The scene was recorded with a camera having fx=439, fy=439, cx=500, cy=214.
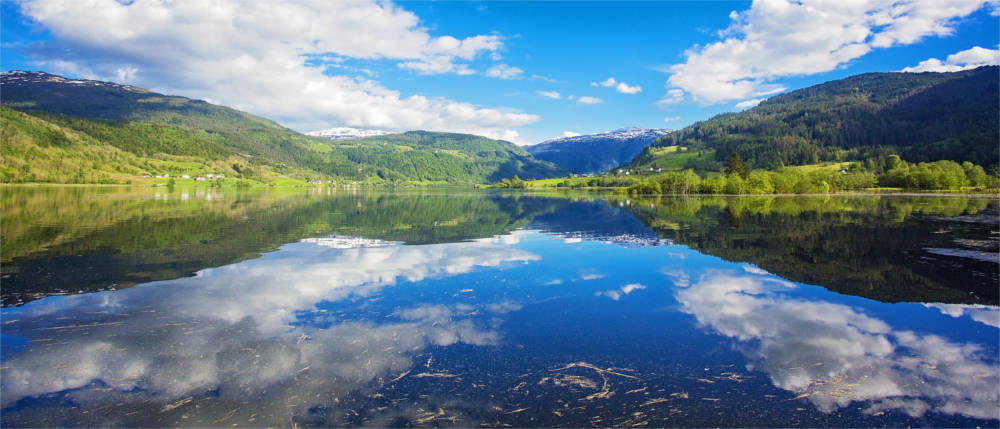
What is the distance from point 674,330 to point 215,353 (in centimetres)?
1039

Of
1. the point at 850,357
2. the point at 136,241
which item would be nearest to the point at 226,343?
the point at 850,357

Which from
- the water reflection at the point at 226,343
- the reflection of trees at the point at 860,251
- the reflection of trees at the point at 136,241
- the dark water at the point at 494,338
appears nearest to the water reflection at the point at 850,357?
the dark water at the point at 494,338

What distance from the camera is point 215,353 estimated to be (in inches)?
358

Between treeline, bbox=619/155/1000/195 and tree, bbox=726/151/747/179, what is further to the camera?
tree, bbox=726/151/747/179

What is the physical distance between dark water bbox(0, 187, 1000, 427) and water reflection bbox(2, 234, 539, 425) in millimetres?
57

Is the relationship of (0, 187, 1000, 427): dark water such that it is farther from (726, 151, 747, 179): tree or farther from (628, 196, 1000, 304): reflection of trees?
(726, 151, 747, 179): tree

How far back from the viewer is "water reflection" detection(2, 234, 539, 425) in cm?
734

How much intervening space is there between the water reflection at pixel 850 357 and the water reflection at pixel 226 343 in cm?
602

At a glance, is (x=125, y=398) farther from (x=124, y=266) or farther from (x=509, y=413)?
(x=124, y=266)

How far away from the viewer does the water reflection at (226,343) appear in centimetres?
734

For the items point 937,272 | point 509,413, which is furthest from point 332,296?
point 937,272

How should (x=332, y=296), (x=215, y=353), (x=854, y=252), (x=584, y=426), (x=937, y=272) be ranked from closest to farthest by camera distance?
(x=584, y=426) < (x=215, y=353) < (x=332, y=296) < (x=937, y=272) < (x=854, y=252)

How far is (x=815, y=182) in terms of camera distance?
389ft

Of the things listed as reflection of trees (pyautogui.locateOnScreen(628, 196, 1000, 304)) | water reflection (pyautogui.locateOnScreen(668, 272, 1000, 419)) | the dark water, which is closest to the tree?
reflection of trees (pyautogui.locateOnScreen(628, 196, 1000, 304))
